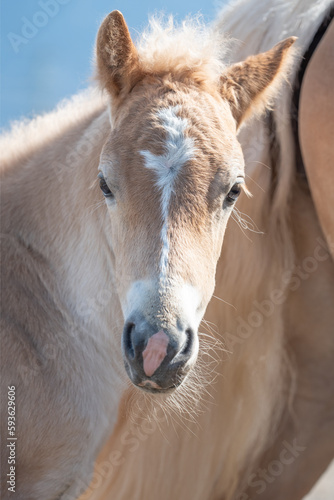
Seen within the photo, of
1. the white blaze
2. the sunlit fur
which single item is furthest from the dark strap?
the white blaze

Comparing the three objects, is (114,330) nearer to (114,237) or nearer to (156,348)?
(114,237)

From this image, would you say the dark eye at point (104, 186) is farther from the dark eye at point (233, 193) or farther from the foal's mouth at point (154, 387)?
the foal's mouth at point (154, 387)

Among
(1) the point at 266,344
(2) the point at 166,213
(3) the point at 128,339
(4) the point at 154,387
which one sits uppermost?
(2) the point at 166,213

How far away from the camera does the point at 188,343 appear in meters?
1.85

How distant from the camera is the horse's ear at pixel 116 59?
2.24 meters

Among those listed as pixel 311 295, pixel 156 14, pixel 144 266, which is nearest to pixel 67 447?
pixel 144 266

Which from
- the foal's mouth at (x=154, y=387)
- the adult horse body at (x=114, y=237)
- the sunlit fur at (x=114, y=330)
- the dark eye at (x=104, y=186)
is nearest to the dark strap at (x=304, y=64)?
the sunlit fur at (x=114, y=330)

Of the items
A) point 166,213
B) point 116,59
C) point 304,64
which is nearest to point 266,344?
point 304,64

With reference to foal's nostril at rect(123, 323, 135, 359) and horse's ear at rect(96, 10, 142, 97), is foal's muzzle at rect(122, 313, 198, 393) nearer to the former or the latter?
foal's nostril at rect(123, 323, 135, 359)

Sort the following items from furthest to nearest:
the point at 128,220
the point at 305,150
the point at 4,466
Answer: the point at 305,150, the point at 4,466, the point at 128,220

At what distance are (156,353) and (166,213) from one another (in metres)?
0.49

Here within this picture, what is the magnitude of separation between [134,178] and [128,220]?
16 cm

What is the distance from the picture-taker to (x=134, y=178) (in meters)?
2.00

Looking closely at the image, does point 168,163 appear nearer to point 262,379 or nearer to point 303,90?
point 303,90
